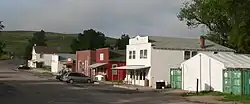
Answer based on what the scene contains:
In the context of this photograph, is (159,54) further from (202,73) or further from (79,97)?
(79,97)

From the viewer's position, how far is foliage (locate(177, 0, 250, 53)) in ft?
127

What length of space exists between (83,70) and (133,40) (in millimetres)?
25465

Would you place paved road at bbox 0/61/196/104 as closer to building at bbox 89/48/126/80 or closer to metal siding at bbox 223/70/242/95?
metal siding at bbox 223/70/242/95

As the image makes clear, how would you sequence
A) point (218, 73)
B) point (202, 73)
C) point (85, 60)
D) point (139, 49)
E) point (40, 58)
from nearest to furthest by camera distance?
point (218, 73) < point (202, 73) < point (139, 49) < point (85, 60) < point (40, 58)

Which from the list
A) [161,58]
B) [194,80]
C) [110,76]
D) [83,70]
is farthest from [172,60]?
[83,70]

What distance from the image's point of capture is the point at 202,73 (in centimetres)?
4312

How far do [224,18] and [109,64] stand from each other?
64.6ft

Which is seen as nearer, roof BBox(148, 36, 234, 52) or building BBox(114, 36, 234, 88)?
building BBox(114, 36, 234, 88)

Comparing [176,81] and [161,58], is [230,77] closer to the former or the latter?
[176,81]

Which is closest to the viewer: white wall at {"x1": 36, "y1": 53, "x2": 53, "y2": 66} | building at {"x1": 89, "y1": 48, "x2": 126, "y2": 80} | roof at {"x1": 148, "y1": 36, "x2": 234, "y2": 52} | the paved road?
the paved road

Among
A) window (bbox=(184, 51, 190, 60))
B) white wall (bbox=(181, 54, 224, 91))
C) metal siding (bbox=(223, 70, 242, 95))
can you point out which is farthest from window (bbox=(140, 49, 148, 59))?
metal siding (bbox=(223, 70, 242, 95))

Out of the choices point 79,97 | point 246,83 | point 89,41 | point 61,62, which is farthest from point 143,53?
point 89,41

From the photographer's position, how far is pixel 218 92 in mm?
38500

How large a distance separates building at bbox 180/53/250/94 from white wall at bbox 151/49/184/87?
6522 millimetres
